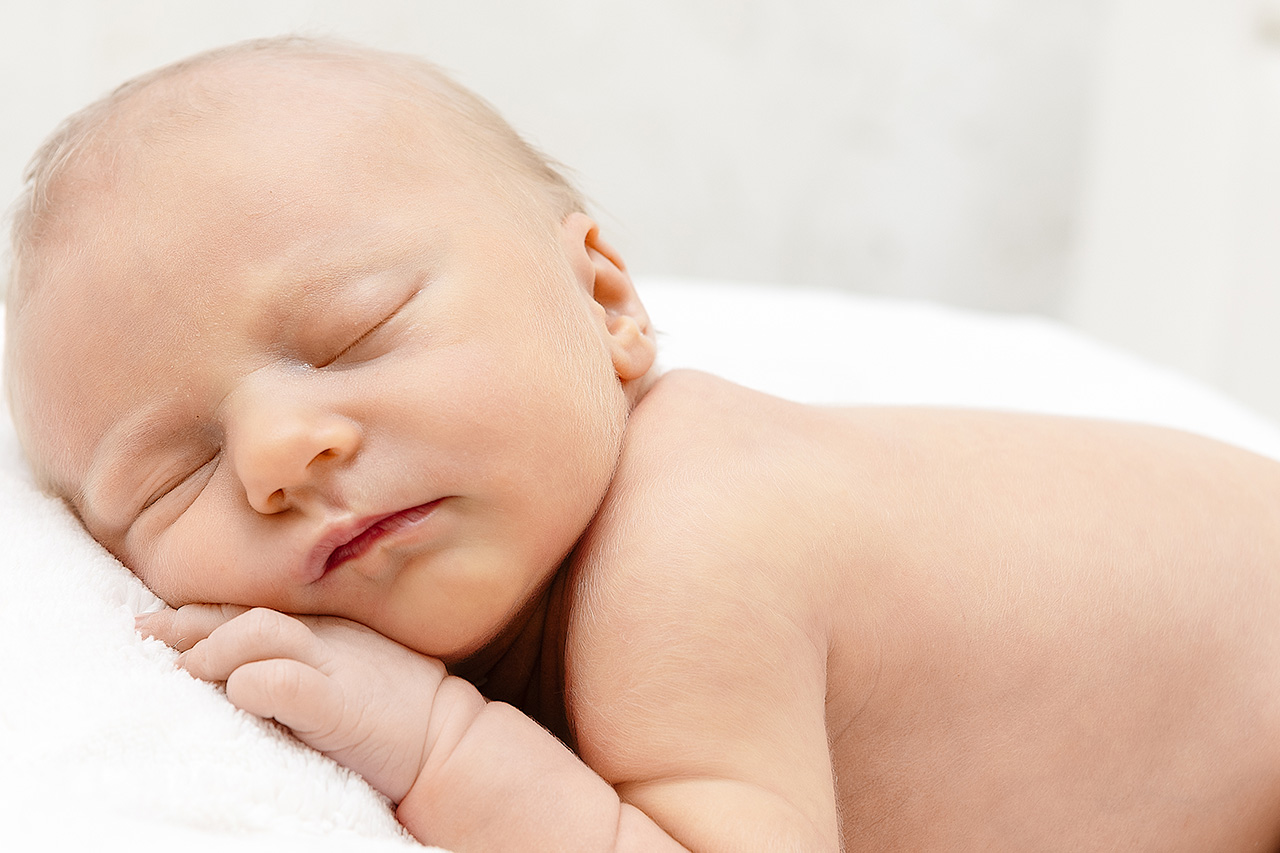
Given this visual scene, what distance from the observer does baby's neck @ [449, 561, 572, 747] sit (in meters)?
0.87

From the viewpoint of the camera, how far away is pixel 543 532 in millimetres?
767

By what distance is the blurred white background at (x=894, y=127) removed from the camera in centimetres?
204

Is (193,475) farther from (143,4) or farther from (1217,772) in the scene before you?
(143,4)

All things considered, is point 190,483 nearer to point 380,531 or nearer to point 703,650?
point 380,531

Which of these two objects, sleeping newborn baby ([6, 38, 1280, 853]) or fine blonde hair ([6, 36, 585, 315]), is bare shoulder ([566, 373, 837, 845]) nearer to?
sleeping newborn baby ([6, 38, 1280, 853])

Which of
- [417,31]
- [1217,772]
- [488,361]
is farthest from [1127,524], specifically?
[417,31]

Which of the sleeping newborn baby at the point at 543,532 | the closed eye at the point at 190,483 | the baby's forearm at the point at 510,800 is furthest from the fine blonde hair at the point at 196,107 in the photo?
the baby's forearm at the point at 510,800

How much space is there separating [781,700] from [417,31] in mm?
1820

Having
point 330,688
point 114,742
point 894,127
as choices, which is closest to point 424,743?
point 330,688

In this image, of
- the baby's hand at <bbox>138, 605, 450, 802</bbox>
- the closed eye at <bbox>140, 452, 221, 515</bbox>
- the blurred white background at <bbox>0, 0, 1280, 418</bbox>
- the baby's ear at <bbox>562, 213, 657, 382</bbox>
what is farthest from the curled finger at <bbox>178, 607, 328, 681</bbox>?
the blurred white background at <bbox>0, 0, 1280, 418</bbox>

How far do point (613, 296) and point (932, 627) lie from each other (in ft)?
1.19

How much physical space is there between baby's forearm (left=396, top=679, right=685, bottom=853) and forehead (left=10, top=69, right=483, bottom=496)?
29 centimetres

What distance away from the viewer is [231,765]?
2.05ft

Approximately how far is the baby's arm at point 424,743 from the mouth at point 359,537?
0.04 m
